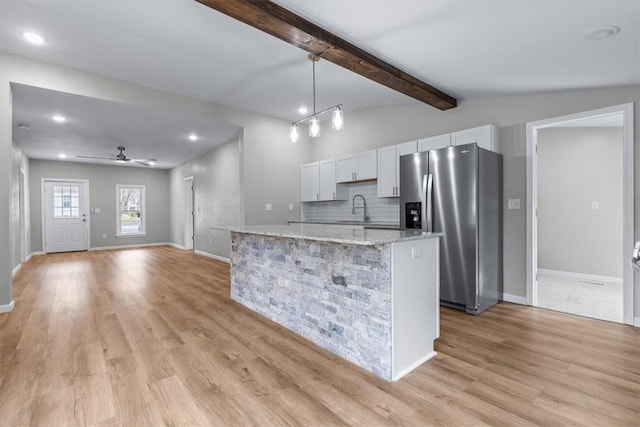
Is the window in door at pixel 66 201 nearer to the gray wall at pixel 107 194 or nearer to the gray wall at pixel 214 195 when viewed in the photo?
the gray wall at pixel 107 194

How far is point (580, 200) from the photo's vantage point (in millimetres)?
5027

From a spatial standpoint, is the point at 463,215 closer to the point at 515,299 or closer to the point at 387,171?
the point at 515,299

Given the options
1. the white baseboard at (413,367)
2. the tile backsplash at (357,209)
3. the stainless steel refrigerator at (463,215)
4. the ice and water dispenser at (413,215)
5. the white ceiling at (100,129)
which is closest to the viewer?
the white baseboard at (413,367)

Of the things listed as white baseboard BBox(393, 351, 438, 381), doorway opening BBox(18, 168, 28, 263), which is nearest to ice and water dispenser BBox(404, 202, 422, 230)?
white baseboard BBox(393, 351, 438, 381)

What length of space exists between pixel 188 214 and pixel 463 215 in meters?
7.72

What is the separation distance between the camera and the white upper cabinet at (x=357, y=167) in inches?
188

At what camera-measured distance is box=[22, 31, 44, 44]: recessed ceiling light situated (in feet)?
9.58

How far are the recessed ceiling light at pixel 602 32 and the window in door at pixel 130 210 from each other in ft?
35.4

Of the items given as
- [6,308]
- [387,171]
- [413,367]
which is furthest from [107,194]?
[413,367]

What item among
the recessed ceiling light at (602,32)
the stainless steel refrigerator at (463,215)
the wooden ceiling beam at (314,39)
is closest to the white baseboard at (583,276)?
the stainless steel refrigerator at (463,215)

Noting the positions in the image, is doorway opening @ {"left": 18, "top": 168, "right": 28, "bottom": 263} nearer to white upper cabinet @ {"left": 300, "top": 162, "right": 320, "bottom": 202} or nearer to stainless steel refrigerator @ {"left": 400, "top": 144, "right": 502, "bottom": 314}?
white upper cabinet @ {"left": 300, "top": 162, "right": 320, "bottom": 202}

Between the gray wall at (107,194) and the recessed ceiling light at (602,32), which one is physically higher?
the recessed ceiling light at (602,32)

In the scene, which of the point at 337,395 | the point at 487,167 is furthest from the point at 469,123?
the point at 337,395

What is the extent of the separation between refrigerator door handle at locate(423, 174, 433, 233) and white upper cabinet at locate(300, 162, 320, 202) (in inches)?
92.4
